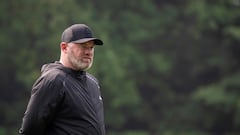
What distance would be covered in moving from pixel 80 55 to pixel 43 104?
37cm

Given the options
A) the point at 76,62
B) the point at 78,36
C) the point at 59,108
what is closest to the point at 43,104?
the point at 59,108

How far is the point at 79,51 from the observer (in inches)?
155

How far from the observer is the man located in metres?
3.80

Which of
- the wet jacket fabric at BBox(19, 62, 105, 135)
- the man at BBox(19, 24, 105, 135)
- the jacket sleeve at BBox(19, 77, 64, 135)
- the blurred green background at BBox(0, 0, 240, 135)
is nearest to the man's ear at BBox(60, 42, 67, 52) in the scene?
the man at BBox(19, 24, 105, 135)

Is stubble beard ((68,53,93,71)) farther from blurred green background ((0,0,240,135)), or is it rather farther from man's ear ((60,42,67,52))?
blurred green background ((0,0,240,135))

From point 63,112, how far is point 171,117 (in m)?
20.2

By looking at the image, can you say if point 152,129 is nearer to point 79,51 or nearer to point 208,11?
point 208,11

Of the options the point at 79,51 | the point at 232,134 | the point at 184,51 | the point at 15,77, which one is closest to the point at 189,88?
the point at 184,51

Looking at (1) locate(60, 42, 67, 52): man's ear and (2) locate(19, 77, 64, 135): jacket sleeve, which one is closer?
(2) locate(19, 77, 64, 135): jacket sleeve

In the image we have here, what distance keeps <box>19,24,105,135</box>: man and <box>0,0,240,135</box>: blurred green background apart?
16130 mm

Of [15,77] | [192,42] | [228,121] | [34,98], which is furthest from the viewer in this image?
[192,42]

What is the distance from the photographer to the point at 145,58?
23.5 meters

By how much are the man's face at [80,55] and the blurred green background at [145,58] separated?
53.0 feet

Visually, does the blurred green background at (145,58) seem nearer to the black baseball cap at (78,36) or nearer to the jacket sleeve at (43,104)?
the black baseball cap at (78,36)
